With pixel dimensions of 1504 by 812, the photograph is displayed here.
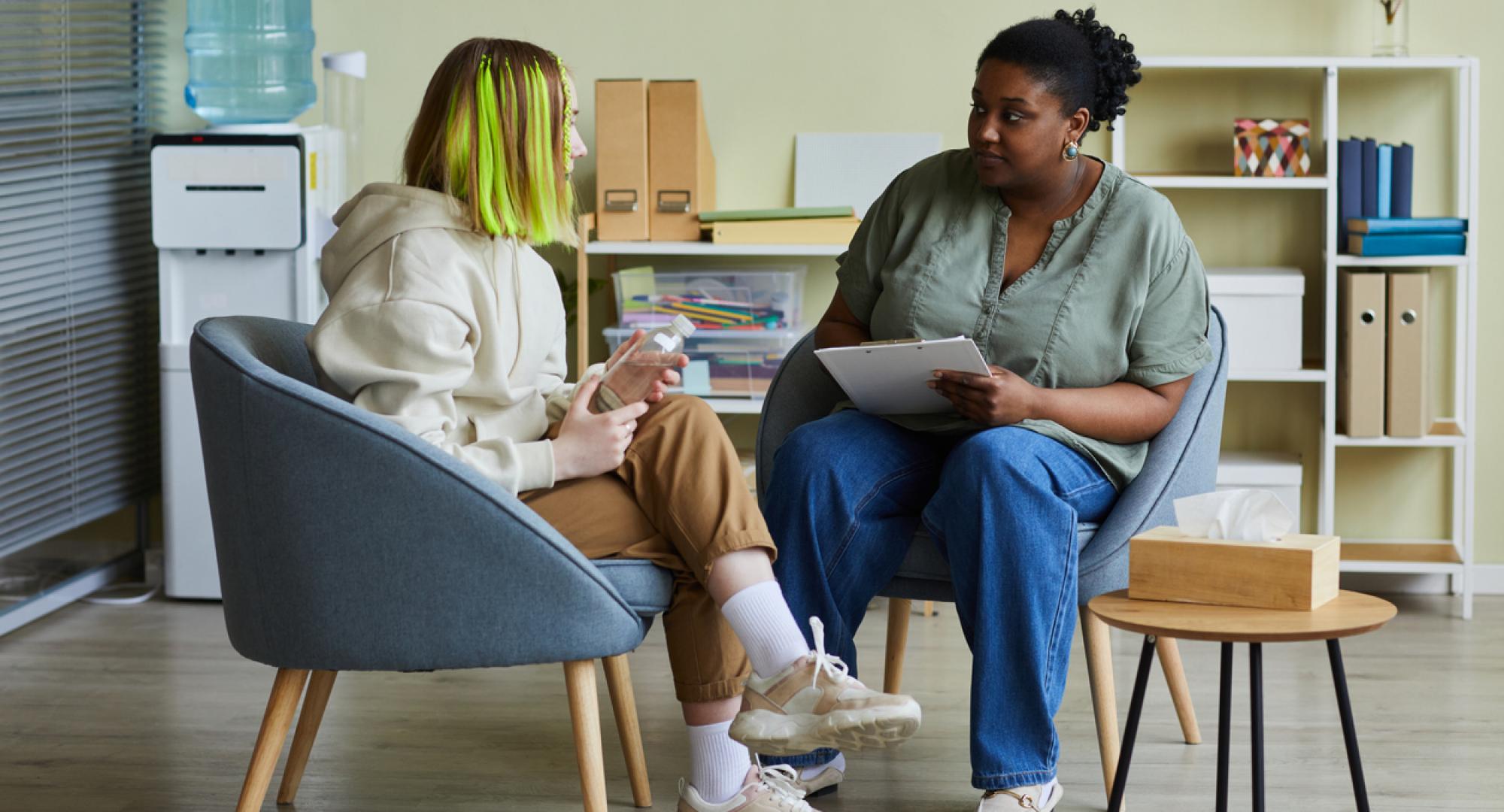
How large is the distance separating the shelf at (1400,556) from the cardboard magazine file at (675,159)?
161cm

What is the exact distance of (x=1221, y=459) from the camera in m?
3.39

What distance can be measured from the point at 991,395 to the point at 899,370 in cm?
13

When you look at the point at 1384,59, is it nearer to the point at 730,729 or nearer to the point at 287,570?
the point at 730,729

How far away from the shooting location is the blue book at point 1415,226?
126 inches

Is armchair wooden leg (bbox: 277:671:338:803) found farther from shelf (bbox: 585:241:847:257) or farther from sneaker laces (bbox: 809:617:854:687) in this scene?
shelf (bbox: 585:241:847:257)

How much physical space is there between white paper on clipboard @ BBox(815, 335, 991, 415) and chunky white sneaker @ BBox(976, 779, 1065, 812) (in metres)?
0.55

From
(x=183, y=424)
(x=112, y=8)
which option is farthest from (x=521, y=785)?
(x=112, y=8)

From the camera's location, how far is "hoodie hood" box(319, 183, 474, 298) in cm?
182

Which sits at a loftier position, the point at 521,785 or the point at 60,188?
the point at 60,188

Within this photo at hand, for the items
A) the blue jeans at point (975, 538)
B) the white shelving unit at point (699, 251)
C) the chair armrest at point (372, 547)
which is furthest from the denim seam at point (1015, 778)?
the white shelving unit at point (699, 251)

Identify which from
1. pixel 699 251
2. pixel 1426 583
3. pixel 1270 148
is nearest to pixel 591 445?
pixel 699 251

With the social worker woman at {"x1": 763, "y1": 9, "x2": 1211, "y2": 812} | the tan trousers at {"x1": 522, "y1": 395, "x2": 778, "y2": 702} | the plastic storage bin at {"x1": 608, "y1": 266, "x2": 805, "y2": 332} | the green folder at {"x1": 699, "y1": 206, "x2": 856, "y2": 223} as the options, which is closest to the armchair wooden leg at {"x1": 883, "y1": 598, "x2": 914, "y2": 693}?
the social worker woman at {"x1": 763, "y1": 9, "x2": 1211, "y2": 812}

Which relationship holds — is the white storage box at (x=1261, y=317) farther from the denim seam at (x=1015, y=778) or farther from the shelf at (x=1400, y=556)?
the denim seam at (x=1015, y=778)

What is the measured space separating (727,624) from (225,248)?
6.15 ft
